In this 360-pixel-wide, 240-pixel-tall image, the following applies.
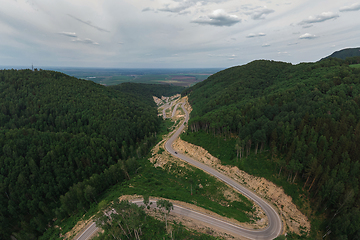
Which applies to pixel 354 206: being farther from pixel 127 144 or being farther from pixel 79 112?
pixel 79 112

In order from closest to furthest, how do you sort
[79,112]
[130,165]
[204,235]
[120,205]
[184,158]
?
[120,205] → [204,235] → [130,165] → [184,158] → [79,112]

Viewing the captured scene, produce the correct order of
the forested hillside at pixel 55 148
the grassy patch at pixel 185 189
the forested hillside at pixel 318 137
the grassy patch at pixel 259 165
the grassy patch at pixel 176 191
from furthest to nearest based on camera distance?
the forested hillside at pixel 55 148
the grassy patch at pixel 185 189
the grassy patch at pixel 176 191
the grassy patch at pixel 259 165
the forested hillside at pixel 318 137

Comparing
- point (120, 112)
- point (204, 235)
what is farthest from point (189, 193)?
point (120, 112)

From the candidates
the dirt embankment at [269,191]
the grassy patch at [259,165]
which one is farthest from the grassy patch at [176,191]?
the grassy patch at [259,165]

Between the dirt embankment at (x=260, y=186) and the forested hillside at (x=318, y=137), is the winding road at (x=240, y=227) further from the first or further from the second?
the forested hillside at (x=318, y=137)

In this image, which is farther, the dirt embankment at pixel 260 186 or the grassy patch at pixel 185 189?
the grassy patch at pixel 185 189

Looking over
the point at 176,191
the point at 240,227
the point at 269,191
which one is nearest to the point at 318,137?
the point at 269,191

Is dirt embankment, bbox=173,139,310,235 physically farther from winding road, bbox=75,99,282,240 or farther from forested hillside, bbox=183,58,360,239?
forested hillside, bbox=183,58,360,239

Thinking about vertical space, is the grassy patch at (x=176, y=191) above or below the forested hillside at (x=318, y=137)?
below
